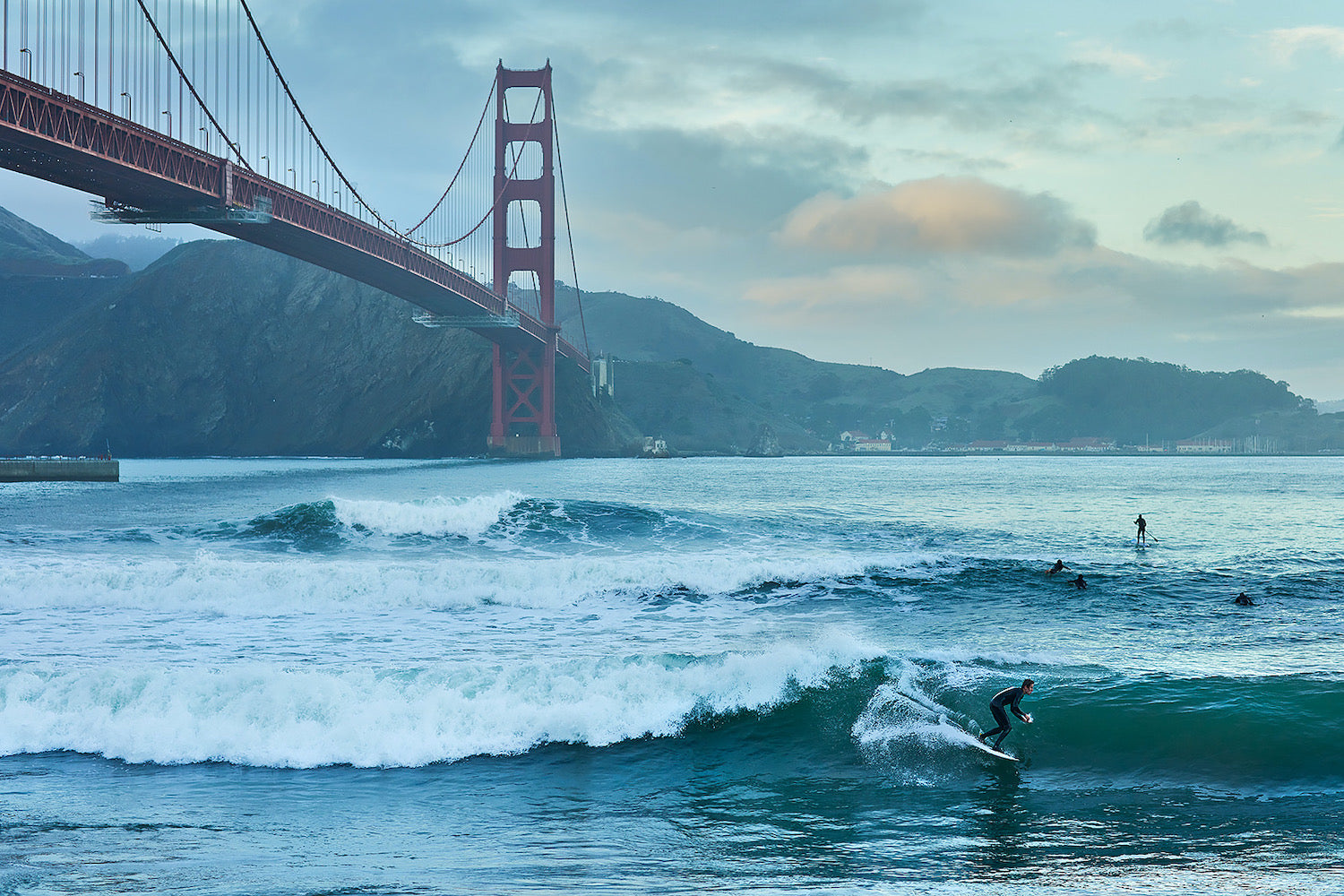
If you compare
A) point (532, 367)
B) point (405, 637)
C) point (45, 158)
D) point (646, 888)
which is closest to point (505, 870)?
point (646, 888)

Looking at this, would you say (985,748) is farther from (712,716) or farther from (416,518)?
(416,518)

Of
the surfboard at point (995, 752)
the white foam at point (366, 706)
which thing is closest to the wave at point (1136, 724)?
the surfboard at point (995, 752)

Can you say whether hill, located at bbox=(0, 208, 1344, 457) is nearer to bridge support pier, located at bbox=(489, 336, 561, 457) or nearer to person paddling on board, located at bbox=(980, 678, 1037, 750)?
bridge support pier, located at bbox=(489, 336, 561, 457)

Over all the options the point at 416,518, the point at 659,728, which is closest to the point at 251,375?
the point at 416,518

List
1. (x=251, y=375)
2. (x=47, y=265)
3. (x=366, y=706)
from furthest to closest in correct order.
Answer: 1. (x=47, y=265)
2. (x=251, y=375)
3. (x=366, y=706)

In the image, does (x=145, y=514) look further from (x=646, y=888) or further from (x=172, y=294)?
(x=172, y=294)

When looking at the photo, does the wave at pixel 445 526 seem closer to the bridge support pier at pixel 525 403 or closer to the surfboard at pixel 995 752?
the surfboard at pixel 995 752
